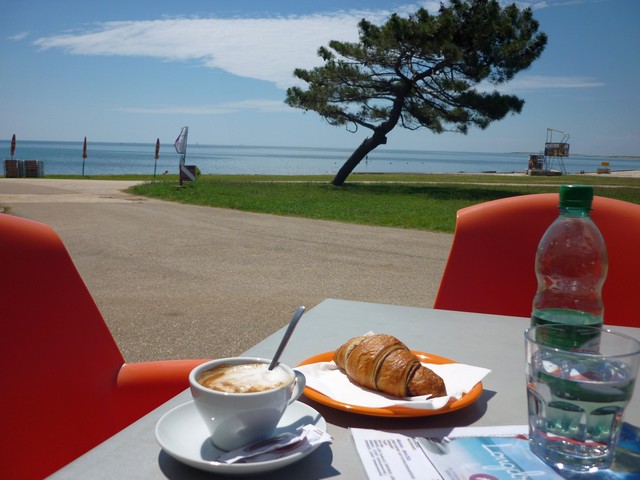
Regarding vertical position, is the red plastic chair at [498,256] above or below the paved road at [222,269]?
above

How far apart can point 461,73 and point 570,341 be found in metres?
22.1

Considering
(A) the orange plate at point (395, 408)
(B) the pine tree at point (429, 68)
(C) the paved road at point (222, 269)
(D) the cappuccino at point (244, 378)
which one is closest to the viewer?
(D) the cappuccino at point (244, 378)

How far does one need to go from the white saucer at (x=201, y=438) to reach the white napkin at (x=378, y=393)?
4.1 inches

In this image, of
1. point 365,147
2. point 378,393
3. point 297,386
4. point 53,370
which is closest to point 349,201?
point 365,147

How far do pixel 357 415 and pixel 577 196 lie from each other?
67cm

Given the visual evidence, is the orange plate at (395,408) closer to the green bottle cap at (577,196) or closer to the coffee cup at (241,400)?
the coffee cup at (241,400)

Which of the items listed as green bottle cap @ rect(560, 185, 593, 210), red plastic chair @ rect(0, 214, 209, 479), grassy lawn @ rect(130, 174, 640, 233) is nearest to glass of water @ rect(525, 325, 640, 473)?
green bottle cap @ rect(560, 185, 593, 210)

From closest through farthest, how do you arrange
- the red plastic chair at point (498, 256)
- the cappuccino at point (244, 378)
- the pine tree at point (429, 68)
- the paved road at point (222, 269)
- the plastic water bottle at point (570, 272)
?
1. the cappuccino at point (244, 378)
2. the plastic water bottle at point (570, 272)
3. the red plastic chair at point (498, 256)
4. the paved road at point (222, 269)
5. the pine tree at point (429, 68)

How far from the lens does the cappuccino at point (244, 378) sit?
101 centimetres

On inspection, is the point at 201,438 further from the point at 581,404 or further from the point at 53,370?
the point at 53,370

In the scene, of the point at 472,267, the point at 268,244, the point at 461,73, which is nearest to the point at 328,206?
the point at 268,244

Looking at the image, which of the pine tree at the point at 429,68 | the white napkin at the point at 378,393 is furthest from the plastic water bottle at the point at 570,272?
the pine tree at the point at 429,68

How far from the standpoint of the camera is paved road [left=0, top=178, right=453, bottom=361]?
5163mm

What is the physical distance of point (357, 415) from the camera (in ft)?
3.89
